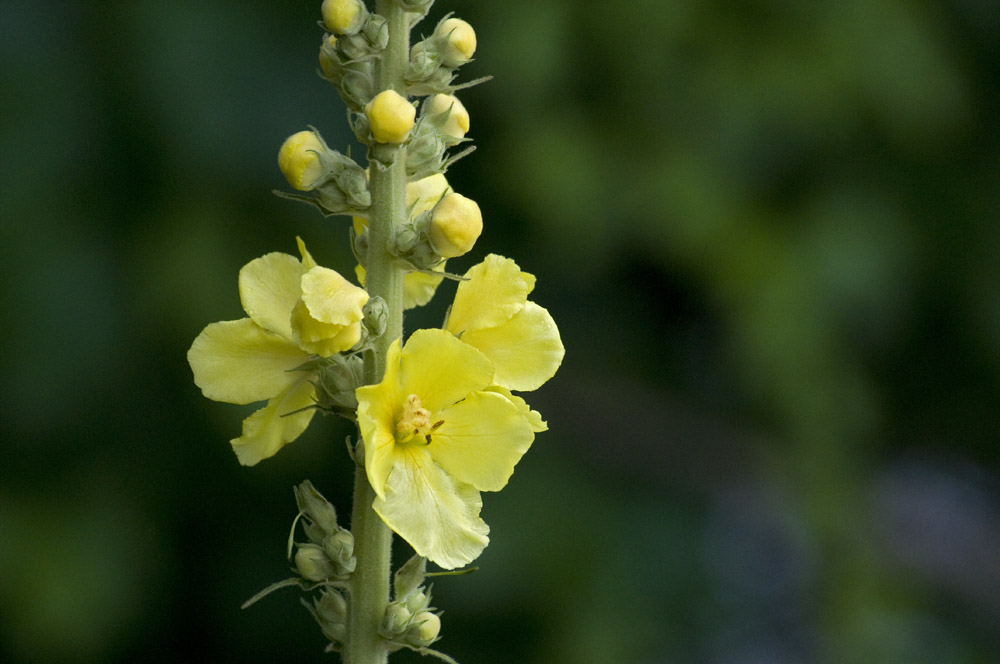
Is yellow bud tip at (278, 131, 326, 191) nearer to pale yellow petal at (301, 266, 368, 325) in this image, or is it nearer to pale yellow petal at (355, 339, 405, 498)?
pale yellow petal at (301, 266, 368, 325)

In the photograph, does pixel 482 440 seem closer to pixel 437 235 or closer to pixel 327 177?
pixel 437 235

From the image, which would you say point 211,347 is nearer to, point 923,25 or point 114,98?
point 114,98

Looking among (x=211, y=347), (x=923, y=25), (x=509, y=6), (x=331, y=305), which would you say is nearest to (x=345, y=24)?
(x=331, y=305)

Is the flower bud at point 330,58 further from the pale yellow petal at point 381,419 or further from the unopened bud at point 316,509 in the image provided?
the unopened bud at point 316,509

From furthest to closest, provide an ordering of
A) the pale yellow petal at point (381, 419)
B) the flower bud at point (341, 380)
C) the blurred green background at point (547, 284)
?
the blurred green background at point (547, 284), the flower bud at point (341, 380), the pale yellow petal at point (381, 419)

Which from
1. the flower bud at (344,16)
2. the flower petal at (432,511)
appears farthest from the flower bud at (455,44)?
the flower petal at (432,511)

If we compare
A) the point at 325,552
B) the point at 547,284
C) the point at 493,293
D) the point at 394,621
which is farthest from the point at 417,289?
the point at 547,284

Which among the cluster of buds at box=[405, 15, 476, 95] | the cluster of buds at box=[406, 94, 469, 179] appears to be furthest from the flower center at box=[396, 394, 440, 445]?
the cluster of buds at box=[405, 15, 476, 95]
